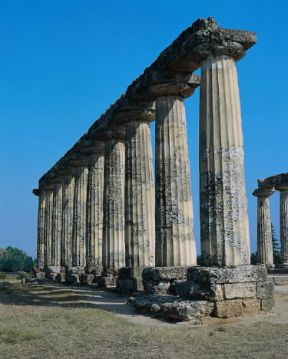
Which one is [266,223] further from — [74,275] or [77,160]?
[74,275]

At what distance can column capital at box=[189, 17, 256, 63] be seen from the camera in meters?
15.4

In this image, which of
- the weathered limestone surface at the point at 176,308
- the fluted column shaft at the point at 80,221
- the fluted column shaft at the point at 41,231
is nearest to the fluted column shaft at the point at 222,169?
the weathered limestone surface at the point at 176,308

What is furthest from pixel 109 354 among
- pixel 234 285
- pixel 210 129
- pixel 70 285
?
pixel 70 285

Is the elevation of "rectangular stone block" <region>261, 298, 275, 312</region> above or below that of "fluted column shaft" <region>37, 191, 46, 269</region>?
below

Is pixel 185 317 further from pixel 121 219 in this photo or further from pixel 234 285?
pixel 121 219

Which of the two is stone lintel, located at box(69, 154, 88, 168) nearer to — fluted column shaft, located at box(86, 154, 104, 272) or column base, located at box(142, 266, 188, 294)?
fluted column shaft, located at box(86, 154, 104, 272)

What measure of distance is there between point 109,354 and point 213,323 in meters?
4.74

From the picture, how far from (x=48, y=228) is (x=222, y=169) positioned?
28.7 meters

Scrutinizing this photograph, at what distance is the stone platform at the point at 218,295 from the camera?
1344cm

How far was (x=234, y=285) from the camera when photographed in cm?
1375

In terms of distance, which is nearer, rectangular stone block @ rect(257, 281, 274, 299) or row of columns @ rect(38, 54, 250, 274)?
rectangular stone block @ rect(257, 281, 274, 299)

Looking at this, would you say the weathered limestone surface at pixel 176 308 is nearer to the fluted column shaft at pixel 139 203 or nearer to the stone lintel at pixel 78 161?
the fluted column shaft at pixel 139 203

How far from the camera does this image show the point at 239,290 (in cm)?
1375

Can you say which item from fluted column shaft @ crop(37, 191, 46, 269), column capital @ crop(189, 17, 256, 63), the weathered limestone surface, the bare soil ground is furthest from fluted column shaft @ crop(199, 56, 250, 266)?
fluted column shaft @ crop(37, 191, 46, 269)
